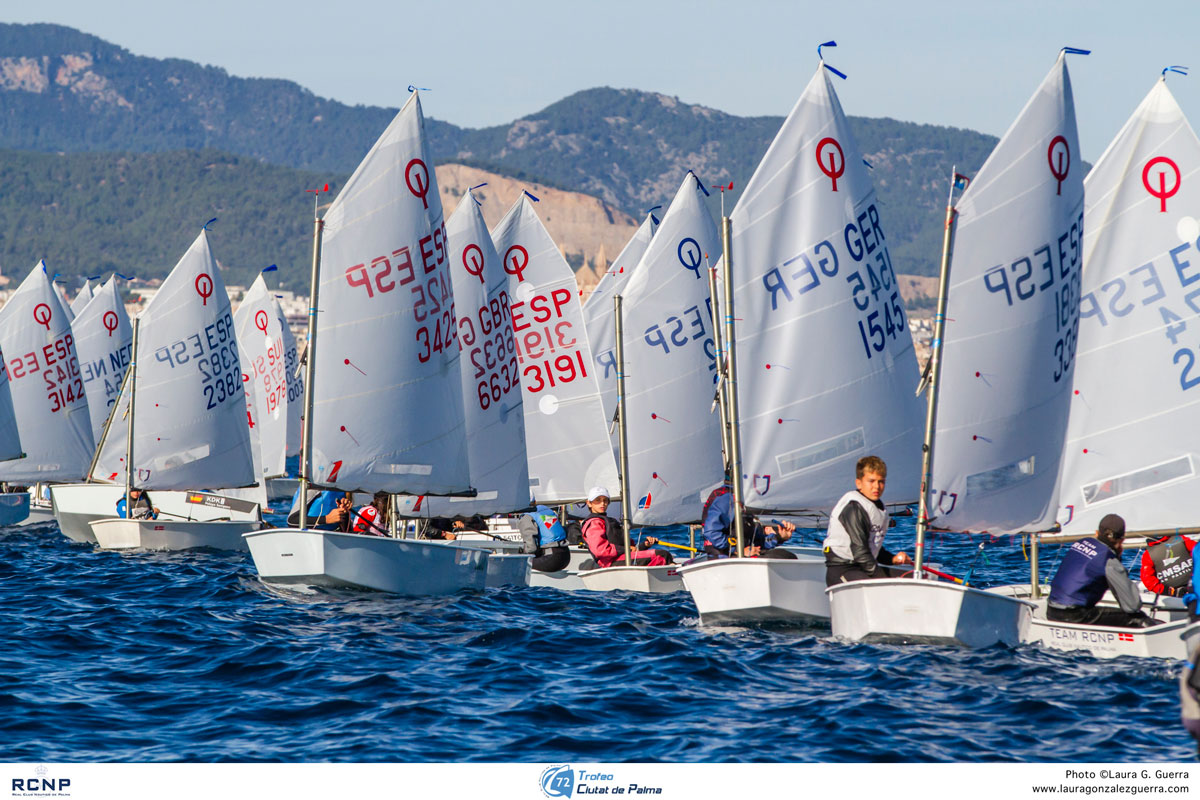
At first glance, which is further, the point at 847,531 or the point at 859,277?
the point at 859,277

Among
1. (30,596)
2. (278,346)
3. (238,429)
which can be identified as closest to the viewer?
(30,596)

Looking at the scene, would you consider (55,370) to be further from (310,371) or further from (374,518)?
(310,371)

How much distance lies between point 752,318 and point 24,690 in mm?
8589

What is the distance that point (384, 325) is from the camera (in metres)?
18.8

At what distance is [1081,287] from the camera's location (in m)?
15.9

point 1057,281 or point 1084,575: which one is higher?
point 1057,281

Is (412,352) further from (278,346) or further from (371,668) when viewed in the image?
(278,346)

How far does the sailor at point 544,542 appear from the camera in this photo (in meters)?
20.8

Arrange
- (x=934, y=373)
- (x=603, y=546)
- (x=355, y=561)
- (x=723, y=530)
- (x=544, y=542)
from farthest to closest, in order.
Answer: (x=544, y=542)
(x=603, y=546)
(x=723, y=530)
(x=355, y=561)
(x=934, y=373)

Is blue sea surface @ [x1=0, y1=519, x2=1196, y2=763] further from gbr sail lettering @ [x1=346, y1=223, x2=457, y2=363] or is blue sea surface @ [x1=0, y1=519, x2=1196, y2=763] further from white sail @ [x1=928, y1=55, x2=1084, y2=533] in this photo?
gbr sail lettering @ [x1=346, y1=223, x2=457, y2=363]

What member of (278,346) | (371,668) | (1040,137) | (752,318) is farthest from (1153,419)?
(278,346)

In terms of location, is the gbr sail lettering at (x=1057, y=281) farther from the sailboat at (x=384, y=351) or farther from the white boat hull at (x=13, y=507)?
the white boat hull at (x=13, y=507)
